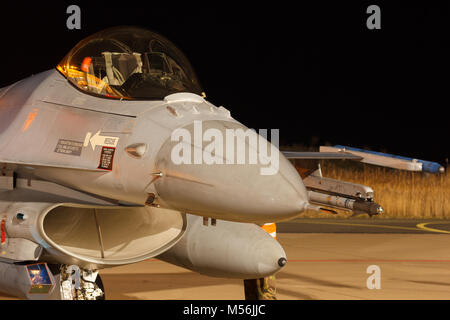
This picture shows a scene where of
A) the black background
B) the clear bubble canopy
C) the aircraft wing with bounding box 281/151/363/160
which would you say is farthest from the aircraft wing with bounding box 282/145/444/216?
the black background

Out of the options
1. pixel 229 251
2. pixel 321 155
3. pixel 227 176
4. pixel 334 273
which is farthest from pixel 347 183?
pixel 227 176

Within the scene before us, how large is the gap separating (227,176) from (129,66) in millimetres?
1885

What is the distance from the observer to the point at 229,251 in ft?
26.5

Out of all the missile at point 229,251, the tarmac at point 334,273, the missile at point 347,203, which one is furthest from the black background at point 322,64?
the missile at point 229,251

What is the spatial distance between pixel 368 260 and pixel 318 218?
8.24 meters

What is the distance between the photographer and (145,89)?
6.62 m

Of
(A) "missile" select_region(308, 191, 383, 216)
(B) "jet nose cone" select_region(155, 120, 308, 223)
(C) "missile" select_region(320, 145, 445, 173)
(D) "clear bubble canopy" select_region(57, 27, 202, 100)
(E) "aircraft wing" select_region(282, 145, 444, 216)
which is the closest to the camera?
(B) "jet nose cone" select_region(155, 120, 308, 223)

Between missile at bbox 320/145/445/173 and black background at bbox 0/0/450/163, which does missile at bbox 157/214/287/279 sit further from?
black background at bbox 0/0/450/163

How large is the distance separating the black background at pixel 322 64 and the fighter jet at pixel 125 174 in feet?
169

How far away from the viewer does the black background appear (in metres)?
66.0

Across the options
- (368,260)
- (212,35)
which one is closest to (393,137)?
(212,35)

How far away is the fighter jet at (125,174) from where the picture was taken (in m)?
5.64

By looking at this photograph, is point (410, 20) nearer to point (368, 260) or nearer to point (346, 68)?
point (346, 68)

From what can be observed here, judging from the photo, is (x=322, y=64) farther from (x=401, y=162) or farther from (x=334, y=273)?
(x=401, y=162)
